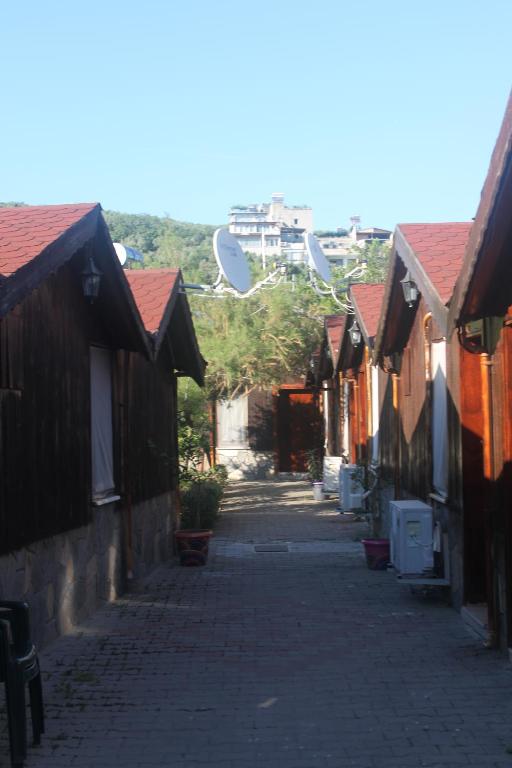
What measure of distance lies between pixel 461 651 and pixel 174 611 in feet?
10.3

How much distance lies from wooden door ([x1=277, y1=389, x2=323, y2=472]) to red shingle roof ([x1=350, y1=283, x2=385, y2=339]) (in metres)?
10.2

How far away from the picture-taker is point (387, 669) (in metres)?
7.27

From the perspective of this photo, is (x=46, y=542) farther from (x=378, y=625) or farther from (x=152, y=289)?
(x=152, y=289)

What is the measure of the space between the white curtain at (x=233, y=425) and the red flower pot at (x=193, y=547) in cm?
1448

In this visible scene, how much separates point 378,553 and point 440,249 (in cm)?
405

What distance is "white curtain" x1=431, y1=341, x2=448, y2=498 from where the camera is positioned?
33.0ft

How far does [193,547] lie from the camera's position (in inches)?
517

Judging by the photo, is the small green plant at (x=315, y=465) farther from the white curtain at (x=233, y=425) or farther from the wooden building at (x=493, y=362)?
the wooden building at (x=493, y=362)

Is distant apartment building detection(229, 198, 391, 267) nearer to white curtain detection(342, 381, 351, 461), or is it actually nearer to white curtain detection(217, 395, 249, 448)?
white curtain detection(217, 395, 249, 448)

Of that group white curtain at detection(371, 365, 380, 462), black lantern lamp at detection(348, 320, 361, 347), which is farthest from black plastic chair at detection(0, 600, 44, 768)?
black lantern lamp at detection(348, 320, 361, 347)

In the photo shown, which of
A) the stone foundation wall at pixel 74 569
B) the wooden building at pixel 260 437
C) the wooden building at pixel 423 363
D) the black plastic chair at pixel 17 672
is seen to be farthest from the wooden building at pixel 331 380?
the black plastic chair at pixel 17 672

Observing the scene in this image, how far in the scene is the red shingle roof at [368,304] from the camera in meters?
15.9

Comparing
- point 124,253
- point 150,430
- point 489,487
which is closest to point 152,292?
point 124,253

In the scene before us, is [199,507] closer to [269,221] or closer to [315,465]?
[315,465]
